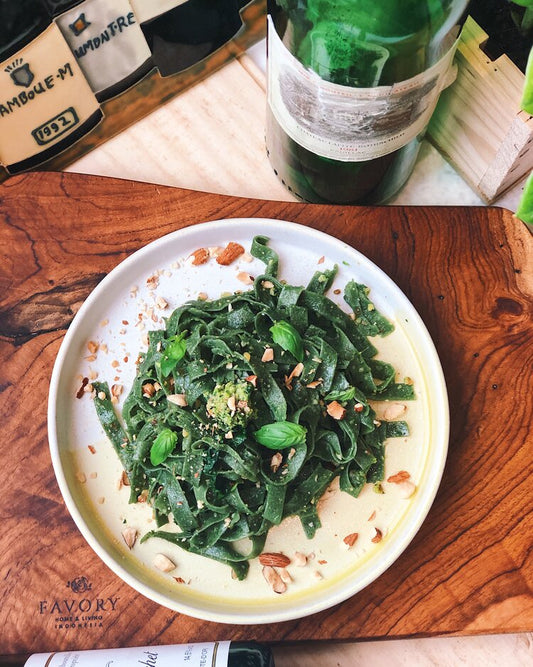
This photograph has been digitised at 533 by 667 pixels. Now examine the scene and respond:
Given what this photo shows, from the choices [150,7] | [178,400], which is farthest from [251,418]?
[150,7]

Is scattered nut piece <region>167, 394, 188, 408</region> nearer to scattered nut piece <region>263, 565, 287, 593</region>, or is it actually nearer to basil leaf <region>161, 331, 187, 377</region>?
basil leaf <region>161, 331, 187, 377</region>

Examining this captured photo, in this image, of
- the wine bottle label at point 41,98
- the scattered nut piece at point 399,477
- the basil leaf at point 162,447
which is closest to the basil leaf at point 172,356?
the basil leaf at point 162,447

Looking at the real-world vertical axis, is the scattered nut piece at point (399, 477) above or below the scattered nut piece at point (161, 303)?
below

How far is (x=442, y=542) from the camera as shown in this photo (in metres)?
2.00

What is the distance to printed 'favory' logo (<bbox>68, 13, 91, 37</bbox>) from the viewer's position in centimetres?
199

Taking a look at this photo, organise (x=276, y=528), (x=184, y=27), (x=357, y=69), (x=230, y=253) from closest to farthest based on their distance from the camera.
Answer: (x=357, y=69) → (x=276, y=528) → (x=230, y=253) → (x=184, y=27)

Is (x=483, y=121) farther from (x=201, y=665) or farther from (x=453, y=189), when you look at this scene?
(x=201, y=665)

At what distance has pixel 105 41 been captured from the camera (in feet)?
6.92

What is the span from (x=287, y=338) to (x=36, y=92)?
107 cm

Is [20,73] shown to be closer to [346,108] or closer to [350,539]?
[346,108]

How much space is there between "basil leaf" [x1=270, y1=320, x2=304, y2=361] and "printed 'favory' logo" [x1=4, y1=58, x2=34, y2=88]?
1.03 meters

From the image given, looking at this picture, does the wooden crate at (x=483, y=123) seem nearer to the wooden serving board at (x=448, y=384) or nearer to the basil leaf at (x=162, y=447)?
the wooden serving board at (x=448, y=384)

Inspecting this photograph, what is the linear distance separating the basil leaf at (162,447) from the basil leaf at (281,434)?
0.75 ft

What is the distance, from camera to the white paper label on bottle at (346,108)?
1.66 metres
